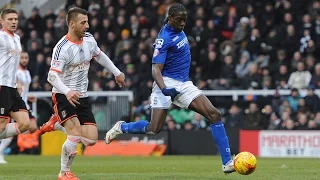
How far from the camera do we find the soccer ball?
463 inches

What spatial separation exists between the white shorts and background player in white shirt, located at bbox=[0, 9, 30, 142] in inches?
97.5

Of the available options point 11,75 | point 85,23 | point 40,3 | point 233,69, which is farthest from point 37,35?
point 85,23

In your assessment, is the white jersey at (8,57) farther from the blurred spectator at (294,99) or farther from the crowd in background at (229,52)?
the blurred spectator at (294,99)

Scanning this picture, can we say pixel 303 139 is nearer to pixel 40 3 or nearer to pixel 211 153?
pixel 211 153

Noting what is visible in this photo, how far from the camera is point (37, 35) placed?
29312mm

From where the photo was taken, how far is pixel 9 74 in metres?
14.1

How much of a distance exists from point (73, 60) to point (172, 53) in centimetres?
167

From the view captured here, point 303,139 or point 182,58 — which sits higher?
point 182,58

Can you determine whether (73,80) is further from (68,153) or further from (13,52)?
(13,52)

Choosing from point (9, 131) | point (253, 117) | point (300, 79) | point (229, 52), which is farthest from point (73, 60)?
point (229, 52)

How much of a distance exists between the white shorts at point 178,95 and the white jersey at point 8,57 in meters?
2.64

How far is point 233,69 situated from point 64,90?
13.6 m

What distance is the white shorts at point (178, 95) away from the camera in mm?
12656

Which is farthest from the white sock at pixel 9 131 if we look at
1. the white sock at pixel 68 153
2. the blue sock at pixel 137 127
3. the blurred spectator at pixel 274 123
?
the blurred spectator at pixel 274 123
